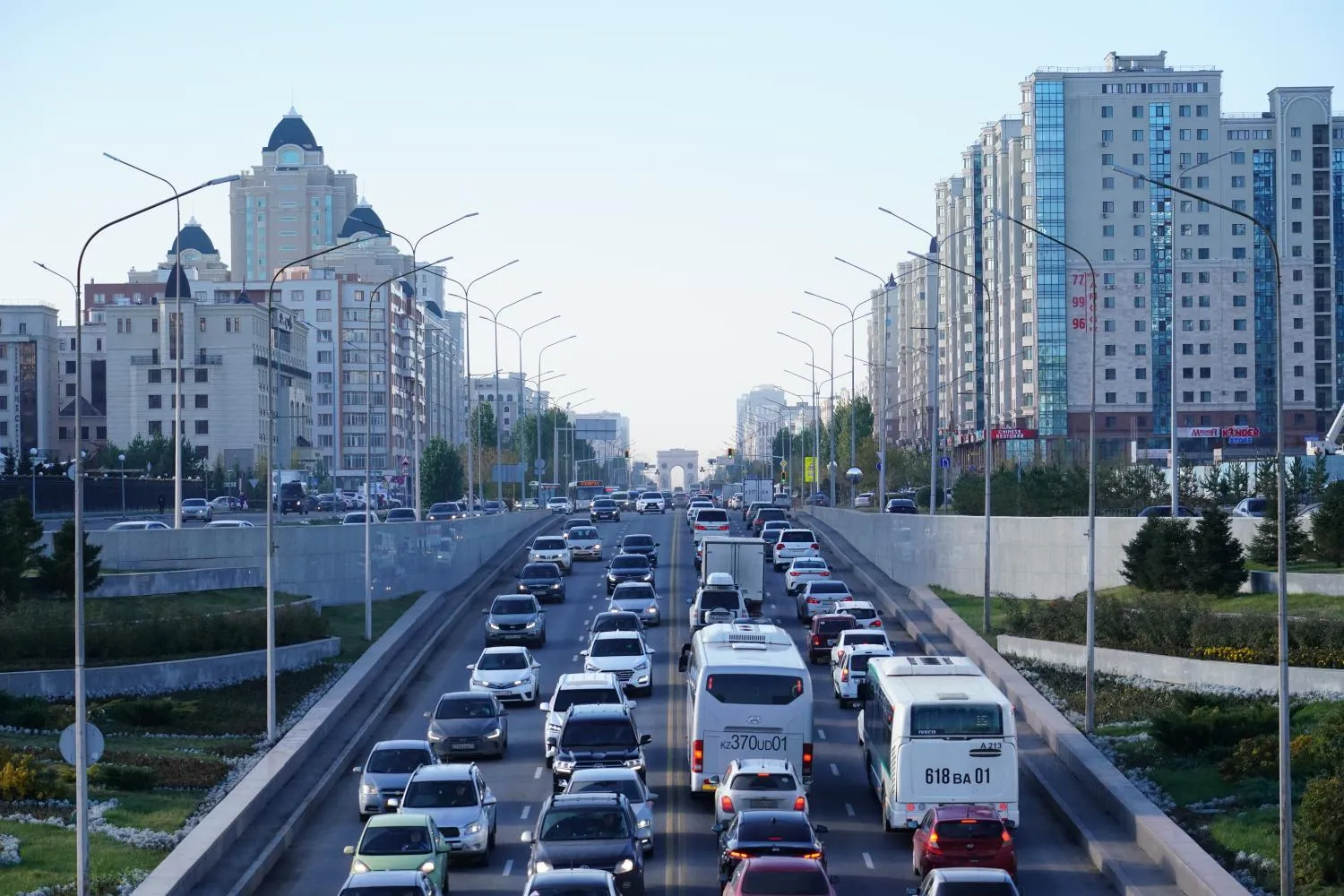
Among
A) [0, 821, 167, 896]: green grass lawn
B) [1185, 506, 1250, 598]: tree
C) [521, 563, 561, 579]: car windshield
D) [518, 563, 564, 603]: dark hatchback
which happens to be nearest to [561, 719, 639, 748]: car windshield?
[0, 821, 167, 896]: green grass lawn

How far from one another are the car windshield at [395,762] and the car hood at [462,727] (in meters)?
4.53

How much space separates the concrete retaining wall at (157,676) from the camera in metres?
36.0

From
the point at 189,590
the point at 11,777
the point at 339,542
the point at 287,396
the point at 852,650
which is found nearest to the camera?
the point at 11,777

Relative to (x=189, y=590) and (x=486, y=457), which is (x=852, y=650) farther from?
(x=486, y=457)

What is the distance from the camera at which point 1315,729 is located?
2773cm

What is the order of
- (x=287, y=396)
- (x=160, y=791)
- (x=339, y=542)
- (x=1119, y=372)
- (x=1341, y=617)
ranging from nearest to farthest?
(x=160, y=791)
(x=1341, y=617)
(x=339, y=542)
(x=1119, y=372)
(x=287, y=396)

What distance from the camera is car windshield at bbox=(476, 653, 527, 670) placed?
3881 centimetres

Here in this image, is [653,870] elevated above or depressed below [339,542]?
below

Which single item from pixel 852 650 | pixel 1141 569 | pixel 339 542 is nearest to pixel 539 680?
pixel 852 650

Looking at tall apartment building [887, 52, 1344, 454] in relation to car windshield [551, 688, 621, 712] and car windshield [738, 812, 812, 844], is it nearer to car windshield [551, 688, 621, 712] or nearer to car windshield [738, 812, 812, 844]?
car windshield [551, 688, 621, 712]

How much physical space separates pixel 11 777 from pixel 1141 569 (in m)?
30.0

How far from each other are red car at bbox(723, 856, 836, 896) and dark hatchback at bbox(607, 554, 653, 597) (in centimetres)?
3980

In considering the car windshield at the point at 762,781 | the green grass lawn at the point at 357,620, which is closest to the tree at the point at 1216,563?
the car windshield at the point at 762,781

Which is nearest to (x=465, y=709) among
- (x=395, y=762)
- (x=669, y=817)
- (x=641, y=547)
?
(x=395, y=762)
